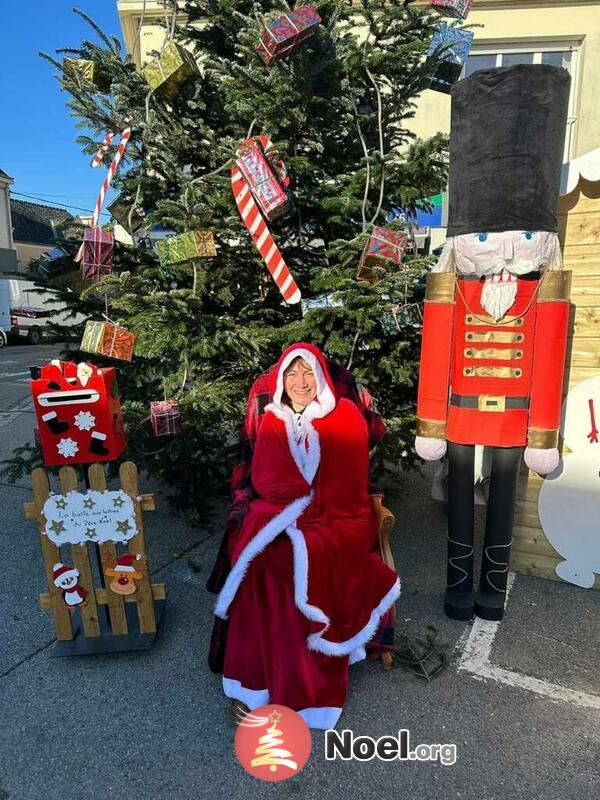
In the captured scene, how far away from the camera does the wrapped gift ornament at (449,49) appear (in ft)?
9.63

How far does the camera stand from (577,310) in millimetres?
3025

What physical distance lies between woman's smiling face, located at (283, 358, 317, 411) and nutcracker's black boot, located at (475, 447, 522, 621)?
3.26ft

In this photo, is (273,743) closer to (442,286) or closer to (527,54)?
(442,286)

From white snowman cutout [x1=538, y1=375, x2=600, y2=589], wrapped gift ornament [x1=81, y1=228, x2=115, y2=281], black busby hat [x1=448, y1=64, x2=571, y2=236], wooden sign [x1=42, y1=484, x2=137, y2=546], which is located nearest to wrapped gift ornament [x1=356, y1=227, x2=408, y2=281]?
black busby hat [x1=448, y1=64, x2=571, y2=236]

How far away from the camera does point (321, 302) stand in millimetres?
3117

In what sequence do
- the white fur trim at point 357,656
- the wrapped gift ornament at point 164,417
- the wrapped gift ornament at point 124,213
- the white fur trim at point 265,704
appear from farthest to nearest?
the wrapped gift ornament at point 124,213 < the wrapped gift ornament at point 164,417 < the white fur trim at point 357,656 < the white fur trim at point 265,704

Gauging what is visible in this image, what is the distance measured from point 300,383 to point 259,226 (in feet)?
3.13

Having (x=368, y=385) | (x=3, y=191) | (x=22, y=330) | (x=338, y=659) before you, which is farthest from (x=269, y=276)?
(x=3, y=191)

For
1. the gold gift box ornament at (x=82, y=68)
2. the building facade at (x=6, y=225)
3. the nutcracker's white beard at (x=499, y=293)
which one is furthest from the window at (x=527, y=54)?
the building facade at (x=6, y=225)

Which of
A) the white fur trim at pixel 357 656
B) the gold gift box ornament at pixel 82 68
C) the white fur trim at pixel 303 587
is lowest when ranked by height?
the white fur trim at pixel 357 656

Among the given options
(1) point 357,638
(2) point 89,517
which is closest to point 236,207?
(2) point 89,517

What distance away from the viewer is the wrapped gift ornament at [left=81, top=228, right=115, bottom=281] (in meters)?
3.03

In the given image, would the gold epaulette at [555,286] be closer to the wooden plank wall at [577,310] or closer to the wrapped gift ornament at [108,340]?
the wooden plank wall at [577,310]

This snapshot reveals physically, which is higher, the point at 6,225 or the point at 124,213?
the point at 6,225
